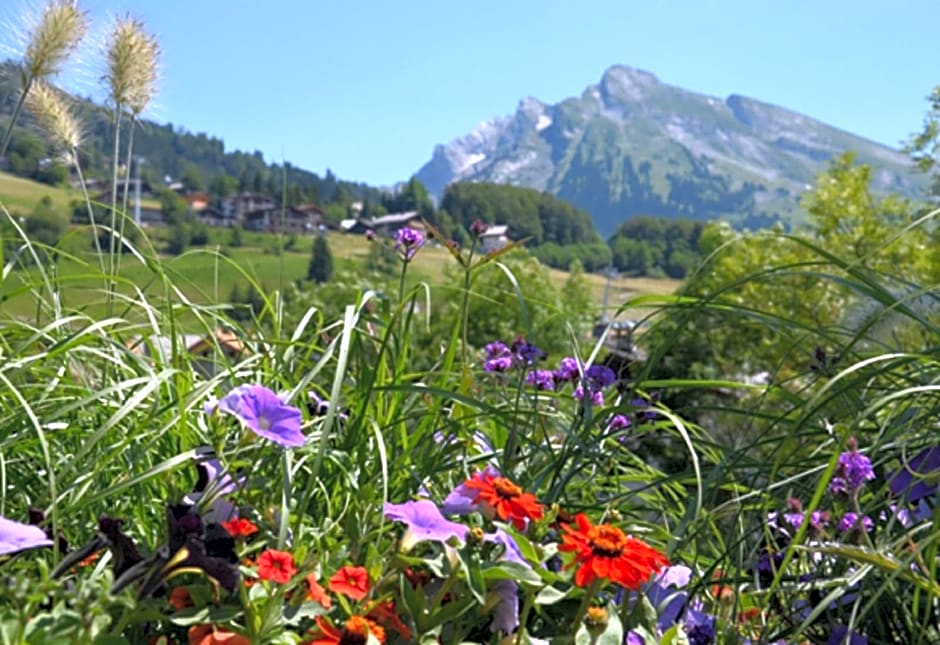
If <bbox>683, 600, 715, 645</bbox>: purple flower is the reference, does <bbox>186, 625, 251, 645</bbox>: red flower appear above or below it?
above

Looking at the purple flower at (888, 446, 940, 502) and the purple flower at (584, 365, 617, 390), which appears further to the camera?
the purple flower at (584, 365, 617, 390)

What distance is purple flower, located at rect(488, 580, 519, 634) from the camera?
76 centimetres

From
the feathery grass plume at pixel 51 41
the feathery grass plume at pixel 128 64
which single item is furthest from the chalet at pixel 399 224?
the feathery grass plume at pixel 51 41

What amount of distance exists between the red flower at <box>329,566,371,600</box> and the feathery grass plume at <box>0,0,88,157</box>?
3.66ft

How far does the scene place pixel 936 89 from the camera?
492 inches

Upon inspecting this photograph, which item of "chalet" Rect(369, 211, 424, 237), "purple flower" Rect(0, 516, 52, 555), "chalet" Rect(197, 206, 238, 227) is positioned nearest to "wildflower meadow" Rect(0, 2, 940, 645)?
"purple flower" Rect(0, 516, 52, 555)

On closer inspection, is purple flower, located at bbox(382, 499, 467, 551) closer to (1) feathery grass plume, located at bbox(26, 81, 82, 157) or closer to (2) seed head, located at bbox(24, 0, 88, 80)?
(2) seed head, located at bbox(24, 0, 88, 80)

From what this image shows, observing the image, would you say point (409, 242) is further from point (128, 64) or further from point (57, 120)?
point (57, 120)

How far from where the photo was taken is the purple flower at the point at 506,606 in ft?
2.50

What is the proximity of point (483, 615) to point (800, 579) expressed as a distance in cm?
41

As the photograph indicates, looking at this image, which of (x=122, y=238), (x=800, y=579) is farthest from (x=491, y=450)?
(x=122, y=238)

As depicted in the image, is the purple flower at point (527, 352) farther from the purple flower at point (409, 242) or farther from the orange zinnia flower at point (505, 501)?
the orange zinnia flower at point (505, 501)

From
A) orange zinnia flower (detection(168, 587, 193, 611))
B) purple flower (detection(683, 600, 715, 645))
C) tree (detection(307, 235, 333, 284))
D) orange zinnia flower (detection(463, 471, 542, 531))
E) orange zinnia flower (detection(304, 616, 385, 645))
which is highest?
orange zinnia flower (detection(463, 471, 542, 531))

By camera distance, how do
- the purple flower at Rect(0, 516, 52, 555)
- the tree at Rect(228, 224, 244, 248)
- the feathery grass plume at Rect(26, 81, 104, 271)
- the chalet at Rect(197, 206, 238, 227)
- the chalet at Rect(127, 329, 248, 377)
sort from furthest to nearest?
the chalet at Rect(197, 206, 238, 227) → the tree at Rect(228, 224, 244, 248) → the feathery grass plume at Rect(26, 81, 104, 271) → the chalet at Rect(127, 329, 248, 377) → the purple flower at Rect(0, 516, 52, 555)
